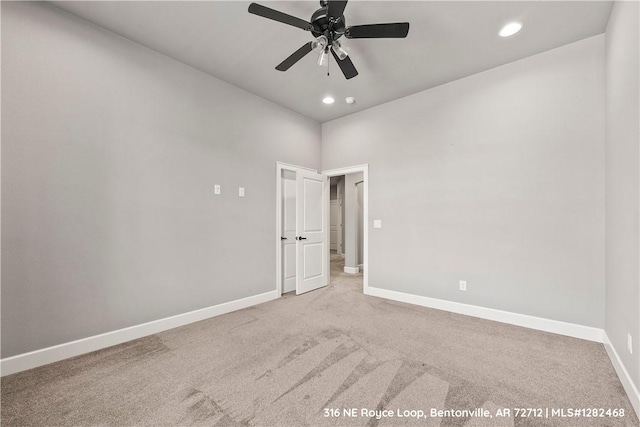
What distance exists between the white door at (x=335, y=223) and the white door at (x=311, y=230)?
13.3 feet

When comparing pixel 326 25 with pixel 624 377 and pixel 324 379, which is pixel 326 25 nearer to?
pixel 324 379

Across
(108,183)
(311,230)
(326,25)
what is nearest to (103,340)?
(108,183)

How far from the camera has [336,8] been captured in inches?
69.3

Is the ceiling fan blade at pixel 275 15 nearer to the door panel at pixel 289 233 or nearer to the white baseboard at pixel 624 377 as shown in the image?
the door panel at pixel 289 233

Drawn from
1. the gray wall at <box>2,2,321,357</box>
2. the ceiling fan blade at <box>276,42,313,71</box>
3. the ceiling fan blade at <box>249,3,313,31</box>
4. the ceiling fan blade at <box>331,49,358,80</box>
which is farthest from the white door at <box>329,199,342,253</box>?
the ceiling fan blade at <box>249,3,313,31</box>

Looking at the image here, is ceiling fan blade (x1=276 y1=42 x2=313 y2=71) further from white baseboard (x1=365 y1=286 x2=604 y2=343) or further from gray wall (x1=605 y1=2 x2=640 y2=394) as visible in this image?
white baseboard (x1=365 y1=286 x2=604 y2=343)

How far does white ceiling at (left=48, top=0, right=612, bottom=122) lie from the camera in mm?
2215

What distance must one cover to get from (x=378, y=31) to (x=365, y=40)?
0.65 metres

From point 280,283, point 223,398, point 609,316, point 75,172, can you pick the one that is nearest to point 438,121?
point 609,316

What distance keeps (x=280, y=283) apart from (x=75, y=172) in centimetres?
273

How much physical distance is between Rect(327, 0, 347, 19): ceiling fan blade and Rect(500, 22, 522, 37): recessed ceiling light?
67.7 inches

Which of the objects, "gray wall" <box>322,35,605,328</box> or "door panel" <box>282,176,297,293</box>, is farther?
"door panel" <box>282,176,297,293</box>

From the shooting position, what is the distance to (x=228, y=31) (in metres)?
2.51

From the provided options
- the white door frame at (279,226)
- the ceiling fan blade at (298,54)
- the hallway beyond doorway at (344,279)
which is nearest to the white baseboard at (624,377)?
the hallway beyond doorway at (344,279)
